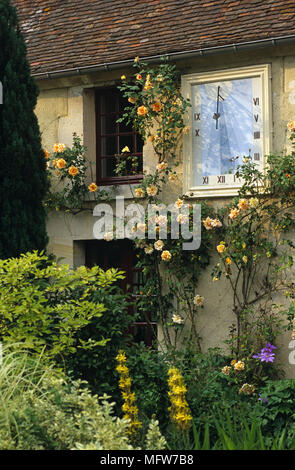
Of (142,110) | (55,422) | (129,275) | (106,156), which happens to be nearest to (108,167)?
(106,156)

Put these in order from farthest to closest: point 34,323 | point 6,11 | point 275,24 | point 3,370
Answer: point 6,11
point 275,24
point 34,323
point 3,370

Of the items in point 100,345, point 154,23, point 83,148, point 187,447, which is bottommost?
point 187,447

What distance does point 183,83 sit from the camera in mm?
8734

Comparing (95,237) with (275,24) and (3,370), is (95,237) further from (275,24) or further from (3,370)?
(3,370)

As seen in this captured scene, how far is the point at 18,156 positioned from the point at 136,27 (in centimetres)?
238

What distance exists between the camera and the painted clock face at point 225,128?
8305 millimetres

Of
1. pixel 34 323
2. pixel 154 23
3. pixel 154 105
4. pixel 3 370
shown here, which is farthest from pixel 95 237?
pixel 3 370

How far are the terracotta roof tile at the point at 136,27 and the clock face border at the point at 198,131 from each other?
364mm

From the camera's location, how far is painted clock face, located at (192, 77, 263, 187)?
8.30 meters

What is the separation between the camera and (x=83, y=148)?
9.31 m

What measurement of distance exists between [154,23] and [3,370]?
18.8 feet

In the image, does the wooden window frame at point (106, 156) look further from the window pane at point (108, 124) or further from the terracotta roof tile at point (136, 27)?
the terracotta roof tile at point (136, 27)

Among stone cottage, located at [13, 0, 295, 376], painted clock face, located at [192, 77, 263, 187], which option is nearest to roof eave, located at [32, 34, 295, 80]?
stone cottage, located at [13, 0, 295, 376]
